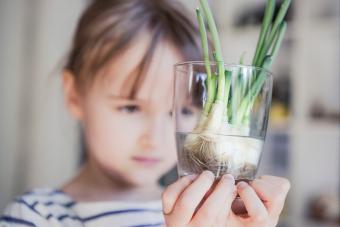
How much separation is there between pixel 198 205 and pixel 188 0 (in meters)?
0.57

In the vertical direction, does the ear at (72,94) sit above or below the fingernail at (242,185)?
above

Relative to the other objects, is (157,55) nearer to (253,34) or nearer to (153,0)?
(153,0)

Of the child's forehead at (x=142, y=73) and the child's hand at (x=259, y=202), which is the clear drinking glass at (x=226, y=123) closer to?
the child's hand at (x=259, y=202)

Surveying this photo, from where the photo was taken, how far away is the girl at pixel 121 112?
0.64m

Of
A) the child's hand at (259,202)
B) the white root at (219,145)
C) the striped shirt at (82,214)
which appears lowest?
the striped shirt at (82,214)


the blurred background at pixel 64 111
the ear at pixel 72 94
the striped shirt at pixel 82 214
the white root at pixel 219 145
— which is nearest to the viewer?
the white root at pixel 219 145

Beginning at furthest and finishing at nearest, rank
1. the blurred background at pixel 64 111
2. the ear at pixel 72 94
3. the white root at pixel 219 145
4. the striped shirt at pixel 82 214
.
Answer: the blurred background at pixel 64 111
the ear at pixel 72 94
the striped shirt at pixel 82 214
the white root at pixel 219 145

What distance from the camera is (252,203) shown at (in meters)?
0.37

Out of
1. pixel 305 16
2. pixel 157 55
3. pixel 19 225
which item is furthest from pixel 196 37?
pixel 305 16

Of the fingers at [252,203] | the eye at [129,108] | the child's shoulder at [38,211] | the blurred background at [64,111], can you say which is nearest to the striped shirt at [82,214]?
the child's shoulder at [38,211]

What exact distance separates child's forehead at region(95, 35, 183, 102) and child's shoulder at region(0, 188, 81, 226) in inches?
7.9

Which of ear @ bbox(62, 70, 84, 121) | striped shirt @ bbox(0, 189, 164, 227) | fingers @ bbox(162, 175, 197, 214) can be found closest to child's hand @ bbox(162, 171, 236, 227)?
fingers @ bbox(162, 175, 197, 214)

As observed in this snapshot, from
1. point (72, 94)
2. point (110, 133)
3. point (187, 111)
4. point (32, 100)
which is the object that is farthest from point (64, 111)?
point (187, 111)

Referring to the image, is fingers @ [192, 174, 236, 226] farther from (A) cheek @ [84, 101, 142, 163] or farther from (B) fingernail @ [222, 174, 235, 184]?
(A) cheek @ [84, 101, 142, 163]
